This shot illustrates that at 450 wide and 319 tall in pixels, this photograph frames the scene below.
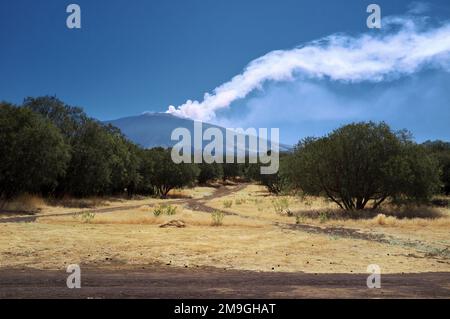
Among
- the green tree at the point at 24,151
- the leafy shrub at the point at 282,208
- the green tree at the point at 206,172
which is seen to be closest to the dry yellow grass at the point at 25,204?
the green tree at the point at 24,151

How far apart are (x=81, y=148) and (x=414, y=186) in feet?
Result: 127

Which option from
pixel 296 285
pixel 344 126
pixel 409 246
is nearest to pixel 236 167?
pixel 344 126

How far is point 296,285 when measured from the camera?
38.5 feet

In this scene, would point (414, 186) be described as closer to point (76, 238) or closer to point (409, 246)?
point (409, 246)

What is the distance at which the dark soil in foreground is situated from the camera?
1029 cm

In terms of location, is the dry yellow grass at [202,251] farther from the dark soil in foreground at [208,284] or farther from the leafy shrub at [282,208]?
the leafy shrub at [282,208]

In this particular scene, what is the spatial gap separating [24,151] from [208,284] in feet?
113

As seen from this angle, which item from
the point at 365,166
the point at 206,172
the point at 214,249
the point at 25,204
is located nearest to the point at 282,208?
the point at 365,166

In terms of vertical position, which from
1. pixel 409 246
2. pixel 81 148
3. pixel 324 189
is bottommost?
pixel 409 246

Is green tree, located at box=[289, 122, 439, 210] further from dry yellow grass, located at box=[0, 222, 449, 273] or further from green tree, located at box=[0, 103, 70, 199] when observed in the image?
green tree, located at box=[0, 103, 70, 199]

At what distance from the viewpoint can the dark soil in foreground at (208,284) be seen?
33.8 ft

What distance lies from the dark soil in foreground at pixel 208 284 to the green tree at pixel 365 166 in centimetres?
2691
